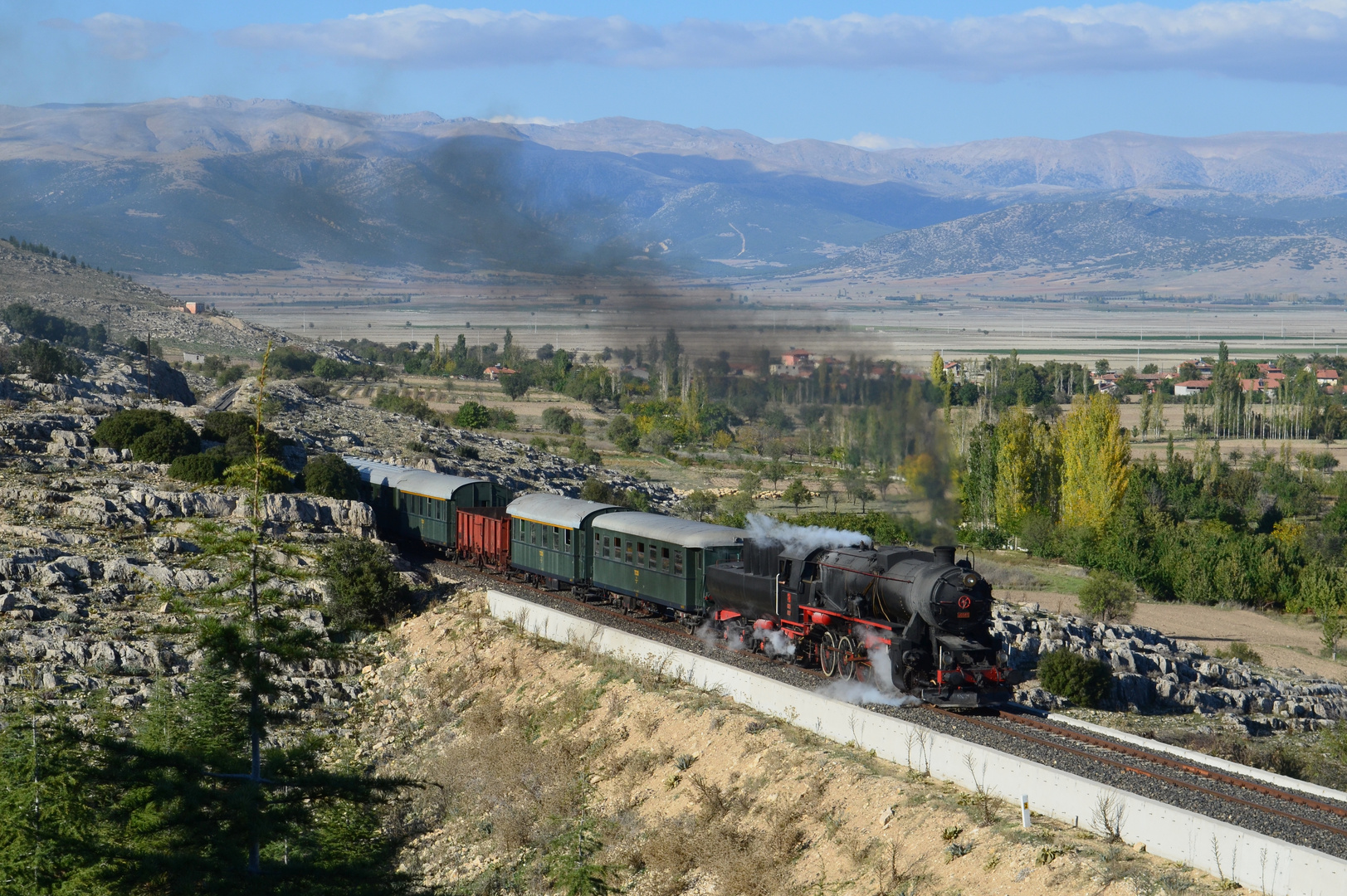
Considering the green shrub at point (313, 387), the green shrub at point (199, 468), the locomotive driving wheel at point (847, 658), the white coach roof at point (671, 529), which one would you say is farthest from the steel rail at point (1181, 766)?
the green shrub at point (313, 387)

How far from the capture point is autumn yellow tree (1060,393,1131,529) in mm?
73625

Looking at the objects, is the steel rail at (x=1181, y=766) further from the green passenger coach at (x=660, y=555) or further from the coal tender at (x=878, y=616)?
the green passenger coach at (x=660, y=555)

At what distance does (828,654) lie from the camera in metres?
29.9

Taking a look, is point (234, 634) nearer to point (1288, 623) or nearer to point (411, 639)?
point (411, 639)

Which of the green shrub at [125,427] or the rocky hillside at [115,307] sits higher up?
the rocky hillside at [115,307]

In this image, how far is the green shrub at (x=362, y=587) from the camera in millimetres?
40688

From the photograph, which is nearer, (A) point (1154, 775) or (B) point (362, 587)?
(A) point (1154, 775)

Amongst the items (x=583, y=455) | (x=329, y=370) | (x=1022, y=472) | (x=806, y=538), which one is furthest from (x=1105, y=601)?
(x=329, y=370)

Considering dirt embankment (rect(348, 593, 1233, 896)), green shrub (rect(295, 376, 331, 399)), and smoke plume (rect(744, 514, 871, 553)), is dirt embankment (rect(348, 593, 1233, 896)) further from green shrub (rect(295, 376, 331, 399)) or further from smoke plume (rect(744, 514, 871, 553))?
green shrub (rect(295, 376, 331, 399))

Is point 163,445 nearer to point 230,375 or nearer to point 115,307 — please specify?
point 230,375

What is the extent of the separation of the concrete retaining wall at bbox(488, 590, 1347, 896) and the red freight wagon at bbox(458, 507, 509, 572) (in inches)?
522

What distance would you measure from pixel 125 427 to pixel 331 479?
1041 centimetres

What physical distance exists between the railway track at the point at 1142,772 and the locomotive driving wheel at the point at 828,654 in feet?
1.05

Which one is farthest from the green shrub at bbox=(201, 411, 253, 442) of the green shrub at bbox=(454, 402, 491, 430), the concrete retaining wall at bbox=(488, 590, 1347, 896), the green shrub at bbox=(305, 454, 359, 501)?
the green shrub at bbox=(454, 402, 491, 430)
